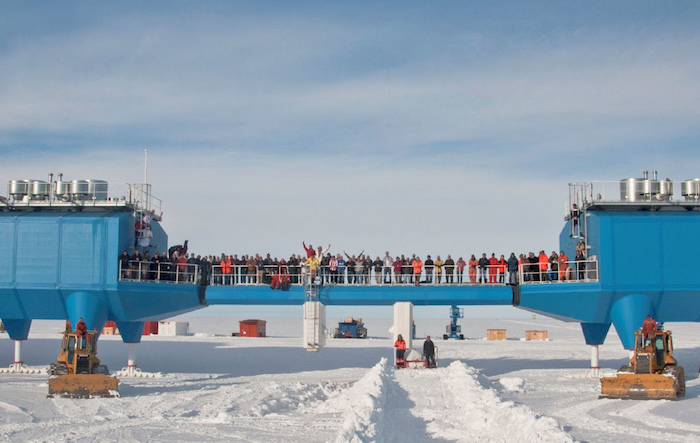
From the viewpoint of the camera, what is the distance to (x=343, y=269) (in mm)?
35281

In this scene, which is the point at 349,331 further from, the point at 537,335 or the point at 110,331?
the point at 110,331

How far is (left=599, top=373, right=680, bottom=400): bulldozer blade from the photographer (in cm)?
2519

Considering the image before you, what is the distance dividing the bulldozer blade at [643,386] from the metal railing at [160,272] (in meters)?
18.5

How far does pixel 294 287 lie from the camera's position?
34844mm

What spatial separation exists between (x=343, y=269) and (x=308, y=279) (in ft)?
5.56

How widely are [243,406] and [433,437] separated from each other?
8.09m

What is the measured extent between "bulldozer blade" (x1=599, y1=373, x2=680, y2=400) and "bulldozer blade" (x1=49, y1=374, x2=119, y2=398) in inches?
628

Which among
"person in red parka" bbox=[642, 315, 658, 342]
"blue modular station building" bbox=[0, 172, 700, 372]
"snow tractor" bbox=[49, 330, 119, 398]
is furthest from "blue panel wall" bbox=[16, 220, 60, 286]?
"person in red parka" bbox=[642, 315, 658, 342]

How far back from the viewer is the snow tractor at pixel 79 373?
83.3 feet

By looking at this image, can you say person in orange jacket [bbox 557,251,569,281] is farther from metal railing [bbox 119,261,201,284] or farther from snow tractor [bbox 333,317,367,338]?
snow tractor [bbox 333,317,367,338]

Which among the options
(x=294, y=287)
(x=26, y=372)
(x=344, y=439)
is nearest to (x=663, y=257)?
(x=294, y=287)

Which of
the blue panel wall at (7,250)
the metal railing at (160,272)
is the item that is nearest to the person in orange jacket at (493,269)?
the metal railing at (160,272)

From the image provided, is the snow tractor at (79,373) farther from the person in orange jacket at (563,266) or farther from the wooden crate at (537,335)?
the wooden crate at (537,335)

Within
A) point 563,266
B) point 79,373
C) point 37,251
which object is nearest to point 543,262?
point 563,266
